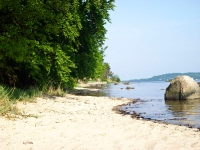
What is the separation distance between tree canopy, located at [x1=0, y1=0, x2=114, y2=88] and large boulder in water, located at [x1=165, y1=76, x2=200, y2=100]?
838 cm

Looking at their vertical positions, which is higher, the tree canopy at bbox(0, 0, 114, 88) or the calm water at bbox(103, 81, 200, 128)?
the tree canopy at bbox(0, 0, 114, 88)

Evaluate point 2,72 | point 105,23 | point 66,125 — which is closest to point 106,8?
point 105,23

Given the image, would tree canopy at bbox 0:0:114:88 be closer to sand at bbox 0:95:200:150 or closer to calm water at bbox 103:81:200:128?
sand at bbox 0:95:200:150

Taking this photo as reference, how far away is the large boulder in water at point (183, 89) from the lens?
23625 millimetres

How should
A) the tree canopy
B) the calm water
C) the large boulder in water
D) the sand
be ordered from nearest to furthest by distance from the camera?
the sand
the calm water
the tree canopy
the large boulder in water

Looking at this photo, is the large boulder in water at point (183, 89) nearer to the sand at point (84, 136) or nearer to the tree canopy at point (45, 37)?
the tree canopy at point (45, 37)

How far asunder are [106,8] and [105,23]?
2093 mm

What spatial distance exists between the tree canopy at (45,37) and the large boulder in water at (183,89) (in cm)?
838

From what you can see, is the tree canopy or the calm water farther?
the tree canopy

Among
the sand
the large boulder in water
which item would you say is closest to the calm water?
the large boulder in water

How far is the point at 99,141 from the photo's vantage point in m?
7.36

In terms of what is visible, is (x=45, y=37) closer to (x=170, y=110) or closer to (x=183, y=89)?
(x=170, y=110)

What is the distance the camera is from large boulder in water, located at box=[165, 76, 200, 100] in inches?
930

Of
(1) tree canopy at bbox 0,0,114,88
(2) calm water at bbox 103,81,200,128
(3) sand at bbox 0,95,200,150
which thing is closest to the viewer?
(3) sand at bbox 0,95,200,150
